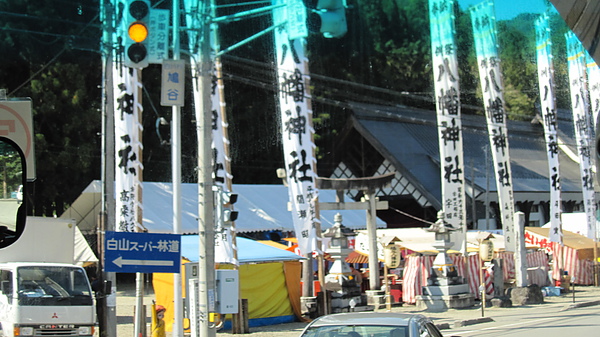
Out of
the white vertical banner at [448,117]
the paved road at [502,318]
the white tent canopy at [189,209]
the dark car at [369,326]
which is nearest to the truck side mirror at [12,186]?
the dark car at [369,326]

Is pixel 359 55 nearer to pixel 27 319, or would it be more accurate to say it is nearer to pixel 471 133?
pixel 471 133

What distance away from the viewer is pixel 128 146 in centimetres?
1850

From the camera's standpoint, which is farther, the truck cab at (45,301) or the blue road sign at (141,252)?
the truck cab at (45,301)

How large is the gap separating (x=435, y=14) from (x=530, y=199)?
22.1 m

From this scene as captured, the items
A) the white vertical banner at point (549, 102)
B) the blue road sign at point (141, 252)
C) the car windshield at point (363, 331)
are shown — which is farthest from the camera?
the white vertical banner at point (549, 102)

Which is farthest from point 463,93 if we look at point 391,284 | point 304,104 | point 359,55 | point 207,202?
point 207,202

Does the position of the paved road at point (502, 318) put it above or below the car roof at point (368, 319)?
below

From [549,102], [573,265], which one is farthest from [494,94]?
[573,265]

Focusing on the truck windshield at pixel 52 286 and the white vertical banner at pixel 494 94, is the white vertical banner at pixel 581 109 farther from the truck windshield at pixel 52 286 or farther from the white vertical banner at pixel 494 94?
the truck windshield at pixel 52 286

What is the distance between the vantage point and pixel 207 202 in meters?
13.8

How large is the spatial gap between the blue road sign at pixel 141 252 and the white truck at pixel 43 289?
11.0ft

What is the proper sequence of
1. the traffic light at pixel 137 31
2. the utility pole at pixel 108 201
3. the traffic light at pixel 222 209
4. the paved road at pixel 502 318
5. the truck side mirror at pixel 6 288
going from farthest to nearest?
the paved road at pixel 502 318 → the truck side mirror at pixel 6 288 → the utility pole at pixel 108 201 → the traffic light at pixel 222 209 → the traffic light at pixel 137 31

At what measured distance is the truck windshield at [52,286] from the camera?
1564 centimetres

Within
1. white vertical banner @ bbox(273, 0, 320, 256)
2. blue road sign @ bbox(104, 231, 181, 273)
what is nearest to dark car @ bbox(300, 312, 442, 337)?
blue road sign @ bbox(104, 231, 181, 273)
